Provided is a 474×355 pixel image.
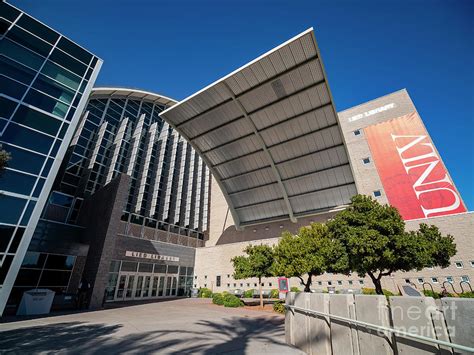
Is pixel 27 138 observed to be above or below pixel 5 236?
above

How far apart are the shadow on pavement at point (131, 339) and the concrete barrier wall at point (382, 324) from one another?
2.08 metres

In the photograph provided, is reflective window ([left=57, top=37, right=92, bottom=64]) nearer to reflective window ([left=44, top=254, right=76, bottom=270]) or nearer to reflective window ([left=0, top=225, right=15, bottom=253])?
reflective window ([left=0, top=225, right=15, bottom=253])

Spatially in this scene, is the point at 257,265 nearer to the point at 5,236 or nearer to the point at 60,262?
the point at 60,262

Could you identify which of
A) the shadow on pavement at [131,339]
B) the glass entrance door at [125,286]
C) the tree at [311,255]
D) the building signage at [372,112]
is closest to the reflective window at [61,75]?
the shadow on pavement at [131,339]

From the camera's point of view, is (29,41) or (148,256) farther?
(148,256)

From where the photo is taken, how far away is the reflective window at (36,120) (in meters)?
15.5

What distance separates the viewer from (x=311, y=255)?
17.1 m

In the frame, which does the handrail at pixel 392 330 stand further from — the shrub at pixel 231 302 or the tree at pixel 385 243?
the shrub at pixel 231 302

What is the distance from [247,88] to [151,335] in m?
22.7

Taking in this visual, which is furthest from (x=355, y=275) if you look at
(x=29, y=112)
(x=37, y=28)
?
(x=37, y=28)

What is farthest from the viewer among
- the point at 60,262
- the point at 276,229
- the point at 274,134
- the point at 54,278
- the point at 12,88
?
the point at 276,229

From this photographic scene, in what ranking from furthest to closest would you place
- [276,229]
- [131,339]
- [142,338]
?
1. [276,229]
2. [142,338]
3. [131,339]

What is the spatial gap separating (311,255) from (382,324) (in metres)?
13.2

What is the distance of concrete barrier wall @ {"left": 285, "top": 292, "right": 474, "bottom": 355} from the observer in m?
3.27
